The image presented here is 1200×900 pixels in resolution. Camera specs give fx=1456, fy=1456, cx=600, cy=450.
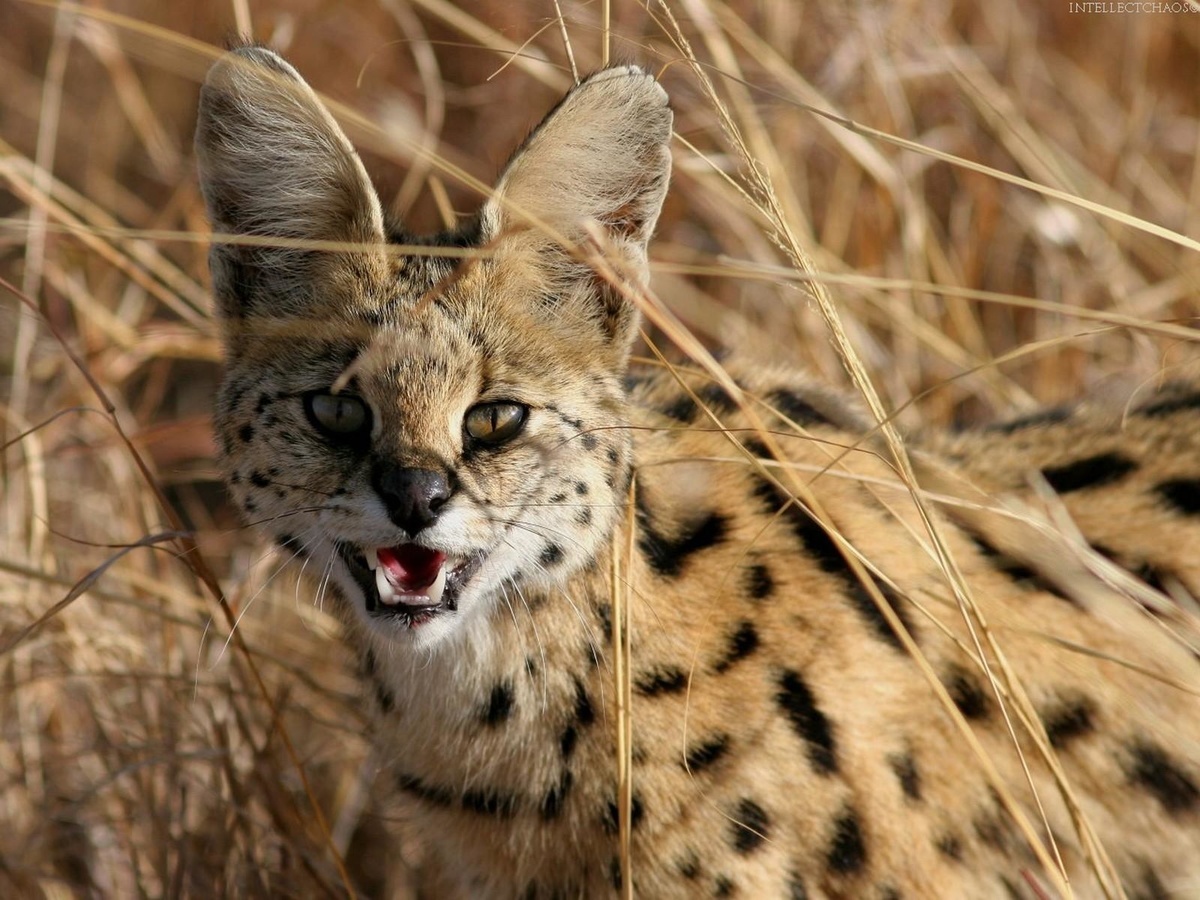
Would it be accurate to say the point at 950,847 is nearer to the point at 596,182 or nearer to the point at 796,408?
the point at 796,408

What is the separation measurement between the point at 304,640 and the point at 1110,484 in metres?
2.40

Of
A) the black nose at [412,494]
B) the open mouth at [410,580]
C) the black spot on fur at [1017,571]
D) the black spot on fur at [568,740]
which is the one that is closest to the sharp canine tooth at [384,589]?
the open mouth at [410,580]

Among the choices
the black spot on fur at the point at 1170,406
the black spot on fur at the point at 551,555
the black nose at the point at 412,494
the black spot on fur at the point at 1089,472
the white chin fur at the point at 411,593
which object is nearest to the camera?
the black nose at the point at 412,494

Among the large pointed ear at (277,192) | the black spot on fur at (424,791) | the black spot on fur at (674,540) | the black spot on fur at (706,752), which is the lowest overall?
the black spot on fur at (424,791)

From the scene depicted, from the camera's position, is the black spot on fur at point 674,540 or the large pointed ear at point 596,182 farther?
the black spot on fur at point 674,540

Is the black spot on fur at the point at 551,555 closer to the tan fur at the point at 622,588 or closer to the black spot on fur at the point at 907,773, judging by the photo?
the tan fur at the point at 622,588

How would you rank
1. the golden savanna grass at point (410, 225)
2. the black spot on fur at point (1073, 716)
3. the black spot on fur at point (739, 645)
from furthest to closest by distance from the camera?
the golden savanna grass at point (410, 225) < the black spot on fur at point (1073, 716) < the black spot on fur at point (739, 645)

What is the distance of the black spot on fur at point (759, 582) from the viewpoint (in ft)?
9.05

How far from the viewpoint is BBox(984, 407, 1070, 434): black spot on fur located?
3236 millimetres

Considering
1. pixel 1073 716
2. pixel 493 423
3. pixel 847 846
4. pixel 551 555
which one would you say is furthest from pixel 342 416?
pixel 1073 716

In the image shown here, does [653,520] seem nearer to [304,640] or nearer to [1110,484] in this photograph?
[1110,484]

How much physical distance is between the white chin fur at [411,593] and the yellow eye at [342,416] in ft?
0.81

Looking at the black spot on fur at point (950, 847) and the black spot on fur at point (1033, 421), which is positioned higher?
the black spot on fur at point (1033, 421)

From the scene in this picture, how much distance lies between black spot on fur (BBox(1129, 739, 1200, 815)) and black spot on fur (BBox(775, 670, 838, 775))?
25.0 inches
